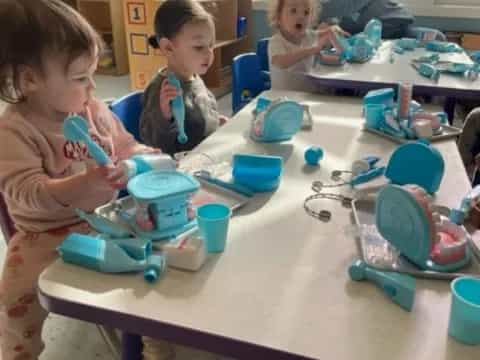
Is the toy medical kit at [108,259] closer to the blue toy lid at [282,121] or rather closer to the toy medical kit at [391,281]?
the toy medical kit at [391,281]

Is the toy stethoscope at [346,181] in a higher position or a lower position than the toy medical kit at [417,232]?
lower

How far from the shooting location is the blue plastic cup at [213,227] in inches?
28.2

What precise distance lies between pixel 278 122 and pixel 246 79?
3.08 feet

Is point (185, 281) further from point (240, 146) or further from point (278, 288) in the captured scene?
point (240, 146)

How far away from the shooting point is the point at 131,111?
135 cm

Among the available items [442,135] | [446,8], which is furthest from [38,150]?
[446,8]

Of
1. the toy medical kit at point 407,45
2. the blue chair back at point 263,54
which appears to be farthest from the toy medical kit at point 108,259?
the toy medical kit at point 407,45

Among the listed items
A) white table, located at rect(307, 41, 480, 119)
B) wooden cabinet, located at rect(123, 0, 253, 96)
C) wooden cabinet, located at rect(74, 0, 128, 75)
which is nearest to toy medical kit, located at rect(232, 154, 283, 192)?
white table, located at rect(307, 41, 480, 119)

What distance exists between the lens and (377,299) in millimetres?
642

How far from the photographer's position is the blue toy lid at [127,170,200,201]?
28.0 inches

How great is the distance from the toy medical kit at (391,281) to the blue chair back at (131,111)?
816mm

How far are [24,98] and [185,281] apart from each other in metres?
0.52

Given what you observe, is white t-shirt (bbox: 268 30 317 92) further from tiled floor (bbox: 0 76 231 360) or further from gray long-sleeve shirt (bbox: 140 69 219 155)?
tiled floor (bbox: 0 76 231 360)

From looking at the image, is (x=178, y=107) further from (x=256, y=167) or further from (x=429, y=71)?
(x=429, y=71)
